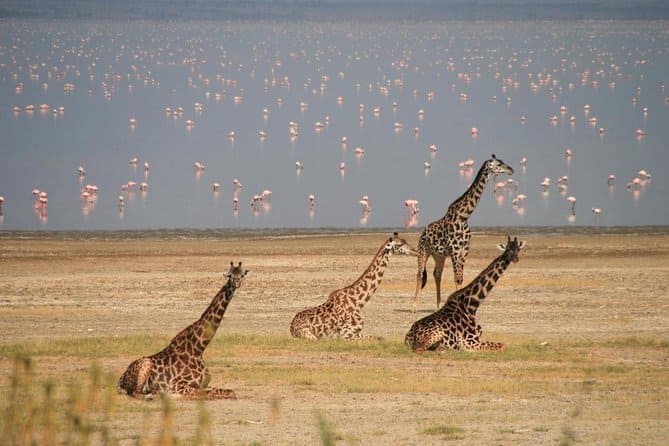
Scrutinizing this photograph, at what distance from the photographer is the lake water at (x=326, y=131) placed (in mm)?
45094

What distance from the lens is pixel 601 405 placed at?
15055 mm

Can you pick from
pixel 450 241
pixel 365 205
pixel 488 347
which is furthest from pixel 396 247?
pixel 365 205

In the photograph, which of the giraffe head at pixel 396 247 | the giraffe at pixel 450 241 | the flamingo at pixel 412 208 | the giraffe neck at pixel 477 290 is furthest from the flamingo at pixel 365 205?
the giraffe neck at pixel 477 290

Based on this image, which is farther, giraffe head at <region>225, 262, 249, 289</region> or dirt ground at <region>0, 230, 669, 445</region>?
giraffe head at <region>225, 262, 249, 289</region>

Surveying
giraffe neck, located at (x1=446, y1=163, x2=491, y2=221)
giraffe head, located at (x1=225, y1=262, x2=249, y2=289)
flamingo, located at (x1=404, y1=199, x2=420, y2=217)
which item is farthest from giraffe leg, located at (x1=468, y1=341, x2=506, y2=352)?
flamingo, located at (x1=404, y1=199, x2=420, y2=217)

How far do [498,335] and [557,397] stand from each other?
16.2 ft

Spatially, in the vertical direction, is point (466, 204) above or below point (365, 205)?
above

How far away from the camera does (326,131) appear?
7000 centimetres

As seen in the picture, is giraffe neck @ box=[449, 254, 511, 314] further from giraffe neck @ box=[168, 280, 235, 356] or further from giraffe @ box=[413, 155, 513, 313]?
giraffe @ box=[413, 155, 513, 313]

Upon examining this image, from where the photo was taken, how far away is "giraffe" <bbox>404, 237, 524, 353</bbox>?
18125 millimetres

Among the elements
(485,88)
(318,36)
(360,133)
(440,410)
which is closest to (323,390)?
(440,410)

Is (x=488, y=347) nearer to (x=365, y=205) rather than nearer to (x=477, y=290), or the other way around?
(x=477, y=290)

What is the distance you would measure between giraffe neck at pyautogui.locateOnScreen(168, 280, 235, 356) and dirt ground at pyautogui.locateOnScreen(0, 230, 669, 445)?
0.60m

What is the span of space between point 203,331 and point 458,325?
146 inches
